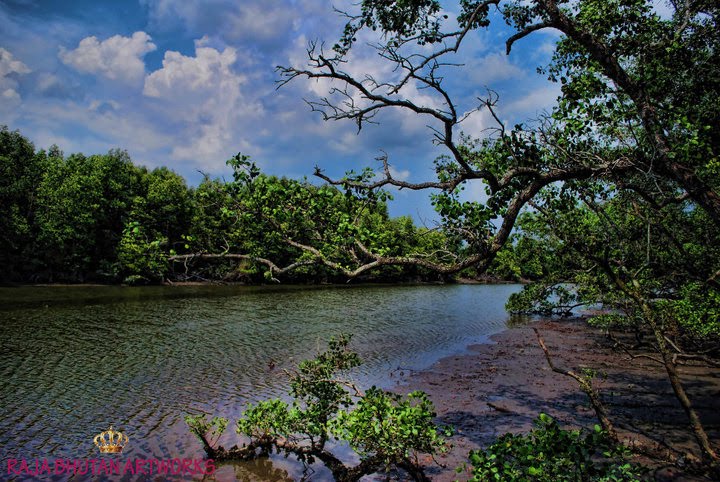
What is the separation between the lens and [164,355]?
19.3 metres

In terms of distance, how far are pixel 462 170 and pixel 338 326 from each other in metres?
23.3

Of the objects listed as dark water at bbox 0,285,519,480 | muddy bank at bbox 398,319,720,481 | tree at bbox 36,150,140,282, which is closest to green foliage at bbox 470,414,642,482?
muddy bank at bbox 398,319,720,481

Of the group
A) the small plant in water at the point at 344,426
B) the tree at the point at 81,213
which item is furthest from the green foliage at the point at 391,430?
the tree at the point at 81,213

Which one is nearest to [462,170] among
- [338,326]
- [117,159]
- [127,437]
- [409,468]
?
[409,468]

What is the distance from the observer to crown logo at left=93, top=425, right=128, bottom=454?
A: 1022 cm

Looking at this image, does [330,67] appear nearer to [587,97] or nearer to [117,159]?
[587,97]

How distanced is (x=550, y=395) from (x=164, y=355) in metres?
16.3

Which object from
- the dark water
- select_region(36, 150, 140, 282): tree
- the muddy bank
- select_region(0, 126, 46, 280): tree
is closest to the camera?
the muddy bank

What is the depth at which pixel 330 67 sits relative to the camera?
6113 mm

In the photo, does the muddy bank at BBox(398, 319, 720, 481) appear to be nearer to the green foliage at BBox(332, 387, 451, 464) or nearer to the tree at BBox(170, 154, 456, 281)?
the green foliage at BBox(332, 387, 451, 464)

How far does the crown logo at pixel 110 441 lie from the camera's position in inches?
402

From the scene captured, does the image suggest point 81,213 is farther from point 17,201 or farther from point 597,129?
point 597,129

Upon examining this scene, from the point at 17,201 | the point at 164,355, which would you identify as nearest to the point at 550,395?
the point at 164,355

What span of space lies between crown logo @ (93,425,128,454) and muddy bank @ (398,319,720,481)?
301 inches
